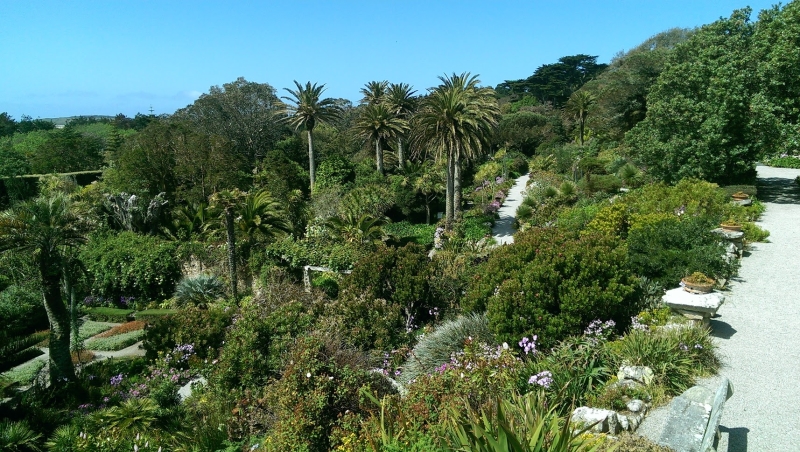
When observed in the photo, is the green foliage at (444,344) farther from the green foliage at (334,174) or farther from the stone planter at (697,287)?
the green foliage at (334,174)

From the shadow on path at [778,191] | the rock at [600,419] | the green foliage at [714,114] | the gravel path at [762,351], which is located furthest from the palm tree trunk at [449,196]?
the rock at [600,419]

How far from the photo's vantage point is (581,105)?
3778 centimetres

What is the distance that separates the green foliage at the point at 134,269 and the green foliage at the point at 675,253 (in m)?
16.7

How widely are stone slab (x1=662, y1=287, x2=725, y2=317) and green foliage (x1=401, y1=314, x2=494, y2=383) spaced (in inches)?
118

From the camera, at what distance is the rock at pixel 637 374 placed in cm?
635

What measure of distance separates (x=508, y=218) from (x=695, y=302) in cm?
1649

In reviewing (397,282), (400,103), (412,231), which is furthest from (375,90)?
(397,282)

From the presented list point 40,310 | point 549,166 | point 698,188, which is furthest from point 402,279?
point 549,166

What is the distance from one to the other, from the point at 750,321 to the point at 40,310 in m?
20.3

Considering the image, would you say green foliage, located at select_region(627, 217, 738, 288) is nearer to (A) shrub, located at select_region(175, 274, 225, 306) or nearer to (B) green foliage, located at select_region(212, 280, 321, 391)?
(B) green foliage, located at select_region(212, 280, 321, 391)

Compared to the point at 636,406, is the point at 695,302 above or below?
above

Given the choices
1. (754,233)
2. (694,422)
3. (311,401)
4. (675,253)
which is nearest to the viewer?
(694,422)

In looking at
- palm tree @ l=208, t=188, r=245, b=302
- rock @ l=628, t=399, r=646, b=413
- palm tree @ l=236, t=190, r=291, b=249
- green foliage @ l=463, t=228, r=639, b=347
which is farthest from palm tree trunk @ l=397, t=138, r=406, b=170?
rock @ l=628, t=399, r=646, b=413

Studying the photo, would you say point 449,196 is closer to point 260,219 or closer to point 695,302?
point 260,219
